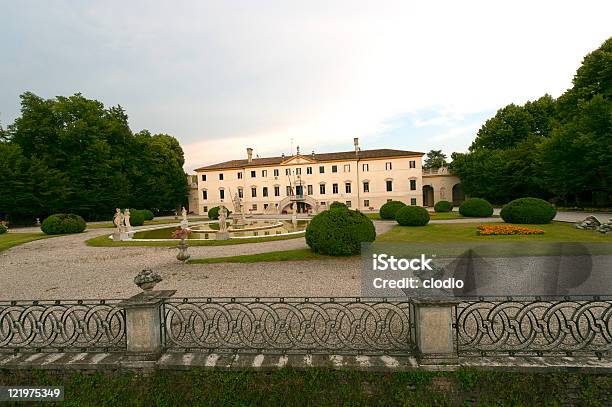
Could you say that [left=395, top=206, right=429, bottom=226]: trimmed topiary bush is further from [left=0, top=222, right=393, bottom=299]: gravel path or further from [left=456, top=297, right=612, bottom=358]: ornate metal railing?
[left=456, top=297, right=612, bottom=358]: ornate metal railing

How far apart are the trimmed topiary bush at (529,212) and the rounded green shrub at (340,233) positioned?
1330cm

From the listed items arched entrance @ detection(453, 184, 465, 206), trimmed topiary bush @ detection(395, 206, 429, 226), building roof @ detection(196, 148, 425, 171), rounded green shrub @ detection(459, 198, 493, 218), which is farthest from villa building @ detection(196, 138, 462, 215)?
trimmed topiary bush @ detection(395, 206, 429, 226)

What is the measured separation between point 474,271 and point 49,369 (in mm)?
9612

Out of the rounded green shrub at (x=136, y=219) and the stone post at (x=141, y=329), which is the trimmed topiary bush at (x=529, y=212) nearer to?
the stone post at (x=141, y=329)

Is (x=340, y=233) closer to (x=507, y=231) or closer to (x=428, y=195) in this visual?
(x=507, y=231)

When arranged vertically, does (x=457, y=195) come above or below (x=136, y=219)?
above

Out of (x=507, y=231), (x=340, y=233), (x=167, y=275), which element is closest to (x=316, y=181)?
(x=507, y=231)

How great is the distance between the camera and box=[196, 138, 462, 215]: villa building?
51.7 meters

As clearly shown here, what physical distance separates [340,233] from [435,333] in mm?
7389

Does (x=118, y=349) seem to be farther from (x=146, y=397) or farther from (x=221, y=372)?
(x=221, y=372)

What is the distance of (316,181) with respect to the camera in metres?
54.8

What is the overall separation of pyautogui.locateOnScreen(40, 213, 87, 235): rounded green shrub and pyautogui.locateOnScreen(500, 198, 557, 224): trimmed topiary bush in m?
31.6

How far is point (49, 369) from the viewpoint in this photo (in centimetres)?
417

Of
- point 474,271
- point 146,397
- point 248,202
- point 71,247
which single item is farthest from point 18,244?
point 248,202
